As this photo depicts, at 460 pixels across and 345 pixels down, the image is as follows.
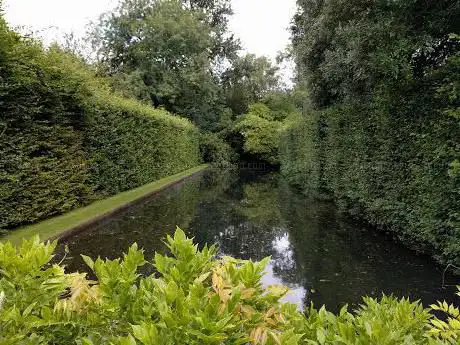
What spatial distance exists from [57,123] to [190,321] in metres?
10.1

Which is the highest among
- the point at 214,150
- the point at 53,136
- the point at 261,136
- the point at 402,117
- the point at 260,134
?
the point at 402,117

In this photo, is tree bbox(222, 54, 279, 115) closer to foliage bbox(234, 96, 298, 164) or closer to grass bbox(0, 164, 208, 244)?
foliage bbox(234, 96, 298, 164)

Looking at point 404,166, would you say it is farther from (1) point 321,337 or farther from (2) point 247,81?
(2) point 247,81

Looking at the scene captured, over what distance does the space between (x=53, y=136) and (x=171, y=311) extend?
383 inches

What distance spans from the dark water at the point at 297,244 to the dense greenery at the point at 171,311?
125 inches

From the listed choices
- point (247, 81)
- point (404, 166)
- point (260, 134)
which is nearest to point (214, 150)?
point (260, 134)

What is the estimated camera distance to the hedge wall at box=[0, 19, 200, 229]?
829 cm

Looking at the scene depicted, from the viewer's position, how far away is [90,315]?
69.7 inches

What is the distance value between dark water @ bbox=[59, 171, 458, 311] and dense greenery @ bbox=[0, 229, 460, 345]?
3.18 metres

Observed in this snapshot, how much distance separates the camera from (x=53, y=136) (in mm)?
10156

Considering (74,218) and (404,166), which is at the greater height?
(404,166)

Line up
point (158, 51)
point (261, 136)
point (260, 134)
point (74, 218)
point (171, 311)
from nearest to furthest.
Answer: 1. point (171, 311)
2. point (74, 218)
3. point (158, 51)
4. point (260, 134)
5. point (261, 136)

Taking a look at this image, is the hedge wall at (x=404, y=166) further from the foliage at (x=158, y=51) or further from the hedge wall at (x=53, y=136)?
the foliage at (x=158, y=51)

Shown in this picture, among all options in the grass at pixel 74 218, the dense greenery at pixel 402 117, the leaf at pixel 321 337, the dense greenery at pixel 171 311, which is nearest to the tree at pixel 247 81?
the grass at pixel 74 218
